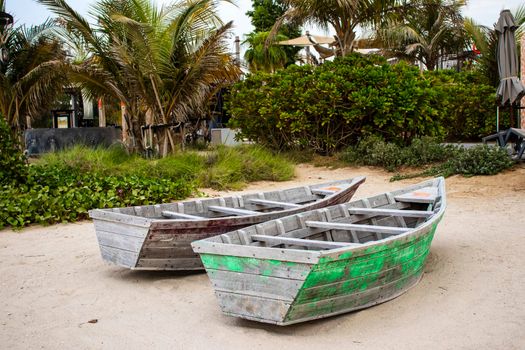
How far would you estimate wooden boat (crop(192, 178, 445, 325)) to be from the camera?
4.17 meters

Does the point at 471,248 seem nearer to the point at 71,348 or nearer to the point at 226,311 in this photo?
the point at 226,311

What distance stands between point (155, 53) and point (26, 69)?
5320mm

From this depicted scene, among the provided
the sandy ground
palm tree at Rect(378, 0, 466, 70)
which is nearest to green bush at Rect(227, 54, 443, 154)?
the sandy ground

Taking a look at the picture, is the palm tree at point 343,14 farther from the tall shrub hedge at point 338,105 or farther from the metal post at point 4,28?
the metal post at point 4,28

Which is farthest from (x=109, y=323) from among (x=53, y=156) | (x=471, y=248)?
(x=53, y=156)

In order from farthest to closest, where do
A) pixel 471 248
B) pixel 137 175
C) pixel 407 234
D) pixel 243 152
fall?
pixel 243 152
pixel 137 175
pixel 471 248
pixel 407 234

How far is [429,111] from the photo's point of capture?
43.4 feet

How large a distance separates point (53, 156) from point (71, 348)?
8.35 m

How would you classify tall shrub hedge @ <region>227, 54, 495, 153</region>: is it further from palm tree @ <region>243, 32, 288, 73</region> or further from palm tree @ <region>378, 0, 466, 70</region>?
palm tree @ <region>243, 32, 288, 73</region>

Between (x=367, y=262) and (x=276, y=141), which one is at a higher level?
(x=276, y=141)

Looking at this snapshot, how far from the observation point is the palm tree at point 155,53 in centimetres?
1286

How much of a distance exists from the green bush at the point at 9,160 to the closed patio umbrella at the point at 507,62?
29.0ft

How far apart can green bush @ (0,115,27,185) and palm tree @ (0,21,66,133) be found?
21.4 ft

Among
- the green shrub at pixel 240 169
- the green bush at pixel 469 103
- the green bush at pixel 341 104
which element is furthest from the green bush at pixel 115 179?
the green bush at pixel 469 103
